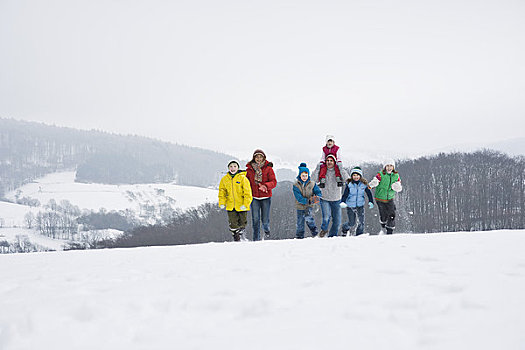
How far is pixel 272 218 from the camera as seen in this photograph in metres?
73.8

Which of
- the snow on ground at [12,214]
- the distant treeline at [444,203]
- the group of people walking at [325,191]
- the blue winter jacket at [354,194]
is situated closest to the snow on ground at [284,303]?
the group of people walking at [325,191]

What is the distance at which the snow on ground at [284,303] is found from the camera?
87.8 inches

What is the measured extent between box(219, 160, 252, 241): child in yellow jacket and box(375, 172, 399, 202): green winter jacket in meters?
3.23

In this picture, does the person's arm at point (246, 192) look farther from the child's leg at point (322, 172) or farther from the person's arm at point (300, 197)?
the child's leg at point (322, 172)

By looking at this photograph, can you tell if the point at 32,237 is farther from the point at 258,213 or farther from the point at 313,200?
the point at 313,200

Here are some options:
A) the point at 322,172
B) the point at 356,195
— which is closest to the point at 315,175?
the point at 322,172

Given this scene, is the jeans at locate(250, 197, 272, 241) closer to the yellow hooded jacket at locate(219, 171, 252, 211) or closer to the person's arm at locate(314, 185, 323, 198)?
the yellow hooded jacket at locate(219, 171, 252, 211)

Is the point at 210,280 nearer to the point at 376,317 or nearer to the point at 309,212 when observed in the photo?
the point at 376,317

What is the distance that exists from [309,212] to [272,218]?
6606 cm

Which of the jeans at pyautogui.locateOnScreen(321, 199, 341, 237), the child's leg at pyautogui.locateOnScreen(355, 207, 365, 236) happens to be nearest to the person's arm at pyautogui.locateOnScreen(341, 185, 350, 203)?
the jeans at pyautogui.locateOnScreen(321, 199, 341, 237)

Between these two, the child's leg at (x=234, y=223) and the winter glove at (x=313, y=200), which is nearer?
the child's leg at (x=234, y=223)

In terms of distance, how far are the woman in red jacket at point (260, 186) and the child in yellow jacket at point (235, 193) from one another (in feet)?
0.96

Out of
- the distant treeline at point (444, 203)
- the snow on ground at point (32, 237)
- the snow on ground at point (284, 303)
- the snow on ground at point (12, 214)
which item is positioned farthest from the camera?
the snow on ground at point (12, 214)

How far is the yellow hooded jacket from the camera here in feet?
25.7
